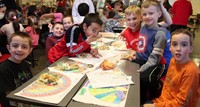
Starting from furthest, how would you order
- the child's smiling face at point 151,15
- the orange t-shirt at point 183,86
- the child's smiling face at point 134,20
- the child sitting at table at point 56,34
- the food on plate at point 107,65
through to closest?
the child sitting at table at point 56,34 → the child's smiling face at point 134,20 → the child's smiling face at point 151,15 → the food on plate at point 107,65 → the orange t-shirt at point 183,86

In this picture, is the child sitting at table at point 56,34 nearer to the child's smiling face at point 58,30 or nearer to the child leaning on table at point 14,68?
the child's smiling face at point 58,30

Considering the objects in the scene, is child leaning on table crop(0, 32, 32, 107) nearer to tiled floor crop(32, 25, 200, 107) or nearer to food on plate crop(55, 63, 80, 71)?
food on plate crop(55, 63, 80, 71)

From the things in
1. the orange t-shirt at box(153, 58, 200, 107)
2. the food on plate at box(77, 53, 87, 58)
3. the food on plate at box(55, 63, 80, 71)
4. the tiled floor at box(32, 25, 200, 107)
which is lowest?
the tiled floor at box(32, 25, 200, 107)

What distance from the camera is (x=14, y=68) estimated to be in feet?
5.57

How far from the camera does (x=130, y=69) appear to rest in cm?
180

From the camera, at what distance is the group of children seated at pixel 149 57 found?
58.5 inches

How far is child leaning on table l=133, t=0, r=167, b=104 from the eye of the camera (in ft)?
5.90

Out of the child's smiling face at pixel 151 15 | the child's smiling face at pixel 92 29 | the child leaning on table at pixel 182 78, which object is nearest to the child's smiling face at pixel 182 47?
the child leaning on table at pixel 182 78

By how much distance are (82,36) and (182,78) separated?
1.05 metres

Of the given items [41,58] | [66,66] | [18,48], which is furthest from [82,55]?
[41,58]

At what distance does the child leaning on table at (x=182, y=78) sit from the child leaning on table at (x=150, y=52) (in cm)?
21

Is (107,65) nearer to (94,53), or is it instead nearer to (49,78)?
(94,53)

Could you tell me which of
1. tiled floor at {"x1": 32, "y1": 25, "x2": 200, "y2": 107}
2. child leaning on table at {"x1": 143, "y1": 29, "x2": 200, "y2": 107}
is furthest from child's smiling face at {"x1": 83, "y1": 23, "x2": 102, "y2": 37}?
tiled floor at {"x1": 32, "y1": 25, "x2": 200, "y2": 107}

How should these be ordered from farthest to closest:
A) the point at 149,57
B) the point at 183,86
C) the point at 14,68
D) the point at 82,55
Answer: the point at 82,55 → the point at 149,57 → the point at 14,68 → the point at 183,86
